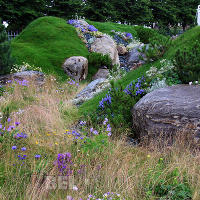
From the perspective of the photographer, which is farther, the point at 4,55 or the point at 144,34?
the point at 144,34

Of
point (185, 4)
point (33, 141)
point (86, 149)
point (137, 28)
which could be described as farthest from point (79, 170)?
point (185, 4)

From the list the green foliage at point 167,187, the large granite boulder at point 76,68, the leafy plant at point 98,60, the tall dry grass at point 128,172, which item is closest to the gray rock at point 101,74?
the leafy plant at point 98,60

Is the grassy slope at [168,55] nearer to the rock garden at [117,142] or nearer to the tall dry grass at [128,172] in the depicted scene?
the rock garden at [117,142]

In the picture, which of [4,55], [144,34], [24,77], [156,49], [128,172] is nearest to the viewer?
[128,172]

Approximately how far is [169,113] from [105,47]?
10.9 metres

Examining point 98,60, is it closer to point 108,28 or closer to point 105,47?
point 105,47

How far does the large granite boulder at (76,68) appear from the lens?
38.9 feet

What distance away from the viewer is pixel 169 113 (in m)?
3.97

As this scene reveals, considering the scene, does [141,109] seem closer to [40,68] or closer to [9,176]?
[9,176]

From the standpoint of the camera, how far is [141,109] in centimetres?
432

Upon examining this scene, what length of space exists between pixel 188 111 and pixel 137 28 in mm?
16696

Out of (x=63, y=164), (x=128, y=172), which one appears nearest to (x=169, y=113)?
(x=128, y=172)

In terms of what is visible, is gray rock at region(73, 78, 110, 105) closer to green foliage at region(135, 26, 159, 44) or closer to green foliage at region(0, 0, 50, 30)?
green foliage at region(135, 26, 159, 44)

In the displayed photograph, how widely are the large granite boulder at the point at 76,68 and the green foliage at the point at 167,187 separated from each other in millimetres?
9222
